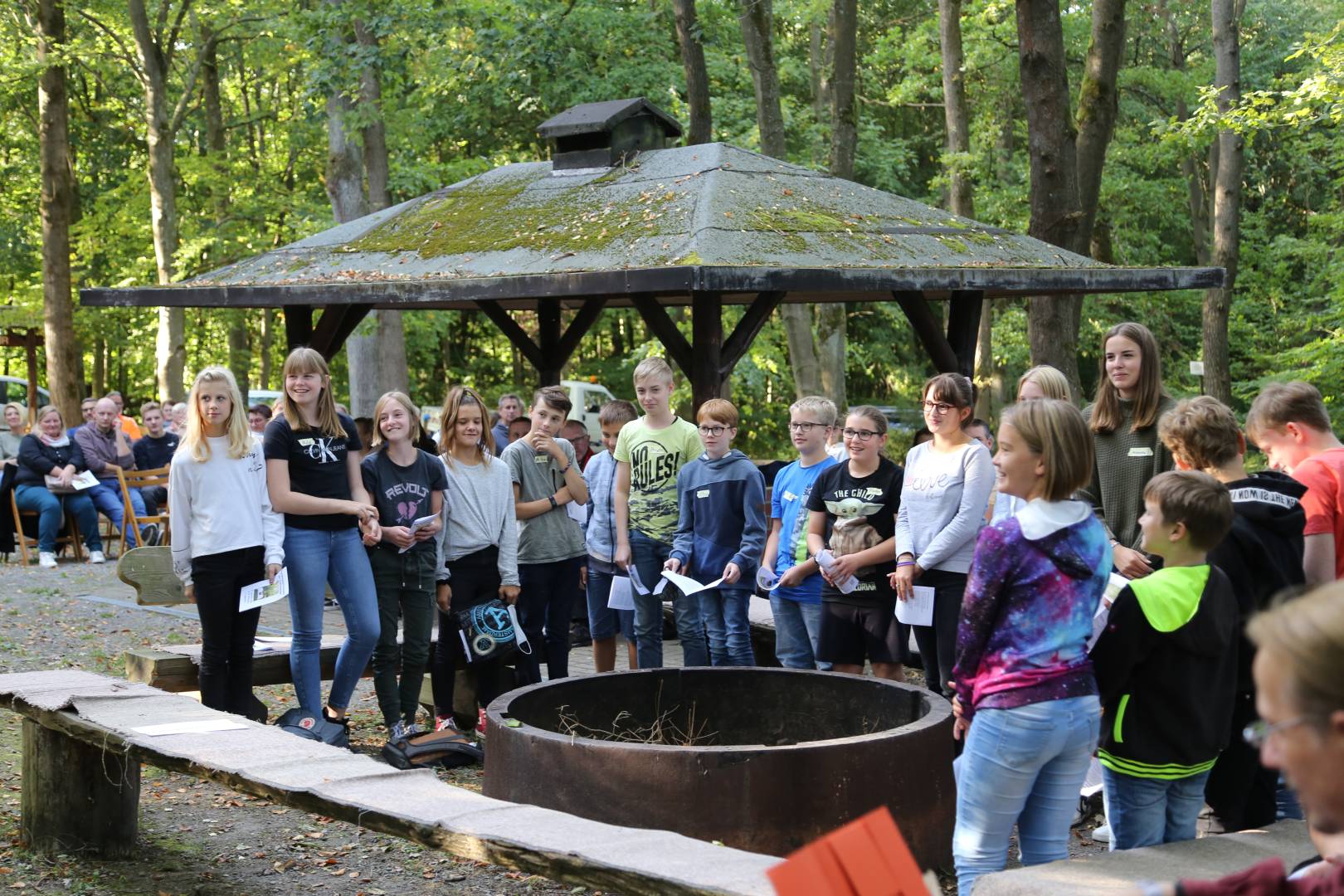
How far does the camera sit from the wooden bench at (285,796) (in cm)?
373

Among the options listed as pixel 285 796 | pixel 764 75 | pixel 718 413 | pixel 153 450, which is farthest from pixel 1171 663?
pixel 764 75

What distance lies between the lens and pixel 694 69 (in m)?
17.8

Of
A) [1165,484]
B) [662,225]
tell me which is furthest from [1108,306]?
[1165,484]

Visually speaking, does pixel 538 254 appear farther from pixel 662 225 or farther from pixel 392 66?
pixel 392 66

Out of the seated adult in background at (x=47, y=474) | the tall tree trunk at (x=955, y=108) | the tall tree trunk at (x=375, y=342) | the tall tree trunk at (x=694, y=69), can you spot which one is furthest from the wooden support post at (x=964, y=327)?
the tall tree trunk at (x=955, y=108)

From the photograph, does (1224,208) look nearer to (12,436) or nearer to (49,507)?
(49,507)

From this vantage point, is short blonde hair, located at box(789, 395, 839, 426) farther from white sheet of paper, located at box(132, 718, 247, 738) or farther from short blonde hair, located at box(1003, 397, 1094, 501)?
short blonde hair, located at box(1003, 397, 1094, 501)

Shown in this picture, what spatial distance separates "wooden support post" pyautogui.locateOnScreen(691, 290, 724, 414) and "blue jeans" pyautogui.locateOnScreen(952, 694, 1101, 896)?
6.68m

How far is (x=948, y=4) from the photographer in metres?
21.4

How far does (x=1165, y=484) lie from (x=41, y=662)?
8170 mm

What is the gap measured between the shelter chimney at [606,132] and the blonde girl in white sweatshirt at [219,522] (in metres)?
6.89

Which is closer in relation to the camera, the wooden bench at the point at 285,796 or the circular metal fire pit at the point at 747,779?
the wooden bench at the point at 285,796

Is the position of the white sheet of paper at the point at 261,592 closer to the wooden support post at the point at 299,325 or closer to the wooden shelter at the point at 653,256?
the wooden shelter at the point at 653,256

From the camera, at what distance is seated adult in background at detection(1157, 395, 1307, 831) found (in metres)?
4.59
